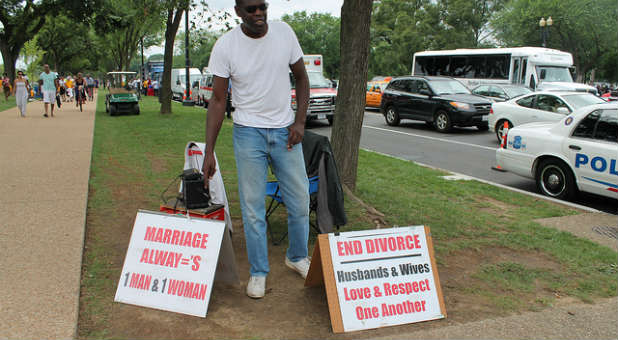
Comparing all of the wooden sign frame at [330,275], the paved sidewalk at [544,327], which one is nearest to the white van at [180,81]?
the wooden sign frame at [330,275]

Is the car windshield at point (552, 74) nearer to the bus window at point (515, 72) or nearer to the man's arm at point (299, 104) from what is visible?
the bus window at point (515, 72)

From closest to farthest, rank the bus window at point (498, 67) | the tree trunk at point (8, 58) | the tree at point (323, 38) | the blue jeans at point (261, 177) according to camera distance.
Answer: the blue jeans at point (261, 177) → the bus window at point (498, 67) → the tree trunk at point (8, 58) → the tree at point (323, 38)

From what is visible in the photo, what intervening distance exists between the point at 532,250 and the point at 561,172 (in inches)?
113

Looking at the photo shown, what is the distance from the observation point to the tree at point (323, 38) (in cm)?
6944

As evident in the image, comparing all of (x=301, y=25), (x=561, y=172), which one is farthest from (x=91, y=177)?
(x=301, y=25)

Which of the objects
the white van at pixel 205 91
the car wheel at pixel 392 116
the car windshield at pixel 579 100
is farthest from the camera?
the white van at pixel 205 91

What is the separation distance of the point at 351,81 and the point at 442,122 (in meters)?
10.7

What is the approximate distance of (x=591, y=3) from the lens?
135 feet

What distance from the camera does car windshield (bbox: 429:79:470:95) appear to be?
54.4 ft

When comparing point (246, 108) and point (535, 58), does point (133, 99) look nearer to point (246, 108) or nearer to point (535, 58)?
point (535, 58)

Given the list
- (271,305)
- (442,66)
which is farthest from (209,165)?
(442,66)

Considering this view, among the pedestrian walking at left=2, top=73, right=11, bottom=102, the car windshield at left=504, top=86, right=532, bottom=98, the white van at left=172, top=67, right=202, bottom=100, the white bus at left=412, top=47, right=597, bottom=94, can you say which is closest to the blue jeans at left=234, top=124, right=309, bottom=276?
the car windshield at left=504, top=86, right=532, bottom=98

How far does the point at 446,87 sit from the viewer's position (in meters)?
16.9

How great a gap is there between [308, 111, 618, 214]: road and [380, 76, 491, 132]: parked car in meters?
0.37
